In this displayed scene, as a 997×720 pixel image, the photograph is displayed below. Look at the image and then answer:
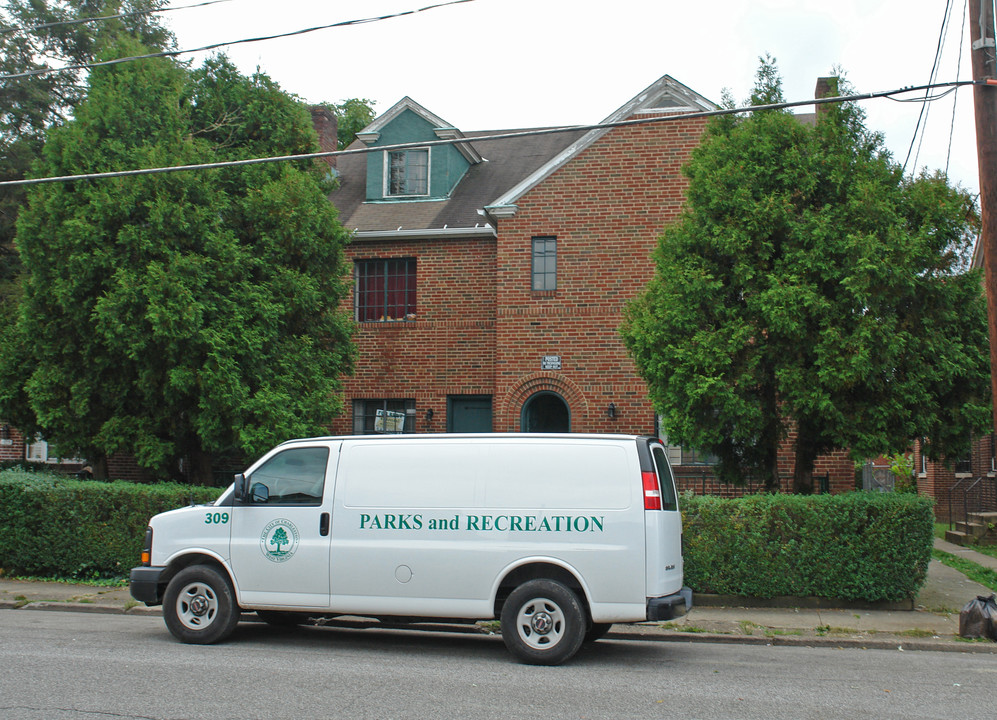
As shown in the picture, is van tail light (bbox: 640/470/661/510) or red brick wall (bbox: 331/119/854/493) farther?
red brick wall (bbox: 331/119/854/493)

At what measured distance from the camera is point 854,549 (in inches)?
427

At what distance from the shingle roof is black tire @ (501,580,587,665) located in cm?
1256

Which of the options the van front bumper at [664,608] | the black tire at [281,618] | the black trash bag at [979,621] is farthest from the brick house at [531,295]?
the van front bumper at [664,608]

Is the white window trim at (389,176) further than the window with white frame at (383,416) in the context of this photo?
Yes

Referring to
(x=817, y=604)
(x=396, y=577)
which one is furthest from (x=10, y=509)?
(x=817, y=604)

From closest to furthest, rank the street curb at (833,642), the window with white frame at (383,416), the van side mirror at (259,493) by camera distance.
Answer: the van side mirror at (259,493) → the street curb at (833,642) → the window with white frame at (383,416)

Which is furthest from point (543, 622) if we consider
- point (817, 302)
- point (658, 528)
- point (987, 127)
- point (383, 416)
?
point (383, 416)

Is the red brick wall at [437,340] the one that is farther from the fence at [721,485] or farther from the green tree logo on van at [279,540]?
the green tree logo on van at [279,540]

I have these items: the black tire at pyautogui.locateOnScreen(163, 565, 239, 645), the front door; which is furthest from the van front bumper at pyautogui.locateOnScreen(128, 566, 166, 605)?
the front door

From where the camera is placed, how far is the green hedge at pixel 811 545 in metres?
10.8

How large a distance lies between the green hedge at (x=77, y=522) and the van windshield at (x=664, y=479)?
22.4ft

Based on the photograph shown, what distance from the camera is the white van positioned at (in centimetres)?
790

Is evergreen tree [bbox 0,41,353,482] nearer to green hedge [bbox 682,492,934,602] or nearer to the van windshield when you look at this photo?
green hedge [bbox 682,492,934,602]

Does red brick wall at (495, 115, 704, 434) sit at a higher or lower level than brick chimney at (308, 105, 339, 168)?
lower
